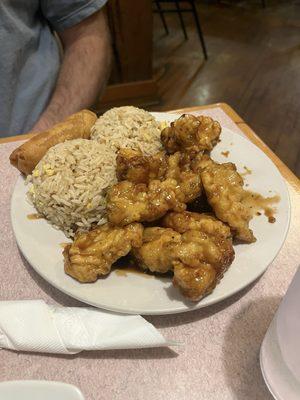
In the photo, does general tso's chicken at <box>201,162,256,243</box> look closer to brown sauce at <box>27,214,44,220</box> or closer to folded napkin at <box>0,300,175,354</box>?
folded napkin at <box>0,300,175,354</box>

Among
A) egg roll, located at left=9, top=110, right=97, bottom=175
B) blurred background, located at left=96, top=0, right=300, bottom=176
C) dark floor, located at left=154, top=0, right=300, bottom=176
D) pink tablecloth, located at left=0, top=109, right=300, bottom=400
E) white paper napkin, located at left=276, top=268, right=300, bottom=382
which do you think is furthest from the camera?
dark floor, located at left=154, top=0, right=300, bottom=176

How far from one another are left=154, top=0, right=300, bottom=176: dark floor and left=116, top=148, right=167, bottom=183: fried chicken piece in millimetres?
2191

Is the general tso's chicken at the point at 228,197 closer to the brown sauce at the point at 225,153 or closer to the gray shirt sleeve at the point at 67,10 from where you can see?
the brown sauce at the point at 225,153

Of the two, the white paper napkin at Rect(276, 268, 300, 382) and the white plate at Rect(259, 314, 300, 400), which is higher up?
the white paper napkin at Rect(276, 268, 300, 382)

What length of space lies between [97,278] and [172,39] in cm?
484

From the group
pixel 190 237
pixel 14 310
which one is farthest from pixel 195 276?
pixel 14 310

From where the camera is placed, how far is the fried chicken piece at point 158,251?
93 centimetres

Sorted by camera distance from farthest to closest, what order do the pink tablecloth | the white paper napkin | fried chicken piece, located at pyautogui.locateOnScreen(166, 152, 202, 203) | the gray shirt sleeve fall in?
1. the gray shirt sleeve
2. fried chicken piece, located at pyautogui.locateOnScreen(166, 152, 202, 203)
3. the pink tablecloth
4. the white paper napkin

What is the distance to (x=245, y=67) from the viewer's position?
4.61 m

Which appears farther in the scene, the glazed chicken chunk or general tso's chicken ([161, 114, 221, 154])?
general tso's chicken ([161, 114, 221, 154])

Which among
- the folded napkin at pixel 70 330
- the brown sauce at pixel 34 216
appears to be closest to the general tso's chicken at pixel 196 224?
the folded napkin at pixel 70 330

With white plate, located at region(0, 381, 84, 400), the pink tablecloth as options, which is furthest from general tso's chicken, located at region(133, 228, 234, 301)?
white plate, located at region(0, 381, 84, 400)

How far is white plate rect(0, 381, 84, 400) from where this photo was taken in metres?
0.71

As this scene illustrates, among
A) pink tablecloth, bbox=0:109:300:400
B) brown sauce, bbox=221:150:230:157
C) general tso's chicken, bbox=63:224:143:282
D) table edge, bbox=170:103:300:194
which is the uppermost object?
general tso's chicken, bbox=63:224:143:282
